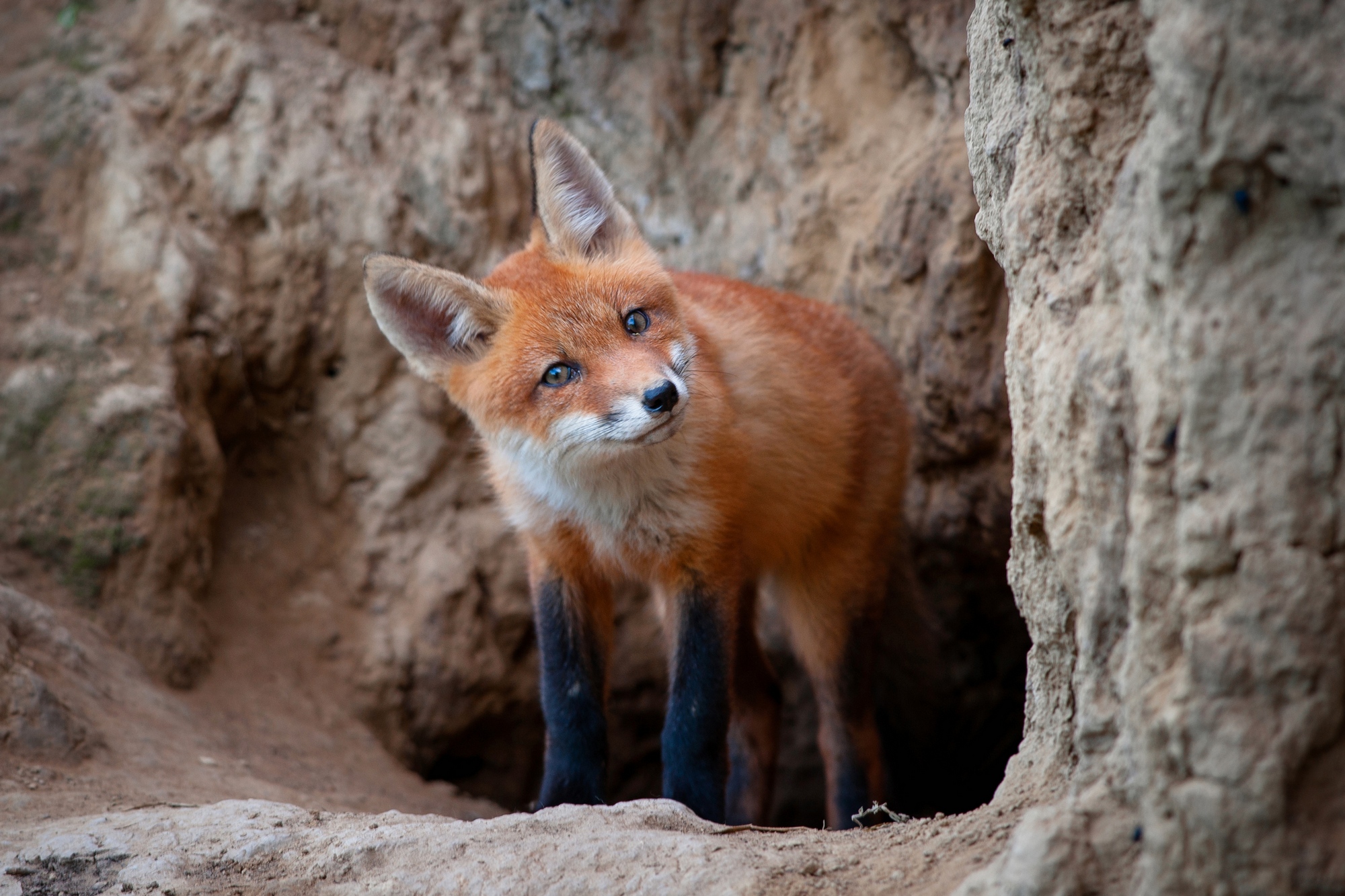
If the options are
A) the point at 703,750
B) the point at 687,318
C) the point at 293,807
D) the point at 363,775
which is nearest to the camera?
the point at 293,807

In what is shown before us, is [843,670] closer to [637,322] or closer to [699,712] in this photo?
[699,712]

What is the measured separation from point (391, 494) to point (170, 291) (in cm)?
134

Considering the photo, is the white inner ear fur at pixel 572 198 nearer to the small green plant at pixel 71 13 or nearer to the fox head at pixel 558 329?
the fox head at pixel 558 329

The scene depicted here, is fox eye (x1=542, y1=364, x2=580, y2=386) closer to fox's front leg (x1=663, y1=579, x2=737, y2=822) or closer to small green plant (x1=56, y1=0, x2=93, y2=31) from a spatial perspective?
fox's front leg (x1=663, y1=579, x2=737, y2=822)

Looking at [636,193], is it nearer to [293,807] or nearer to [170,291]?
[170,291]

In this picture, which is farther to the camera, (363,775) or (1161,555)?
(363,775)

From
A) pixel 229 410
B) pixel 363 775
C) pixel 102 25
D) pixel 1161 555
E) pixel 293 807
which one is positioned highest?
pixel 102 25

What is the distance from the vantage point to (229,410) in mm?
4762

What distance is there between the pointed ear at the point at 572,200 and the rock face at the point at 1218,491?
1916mm

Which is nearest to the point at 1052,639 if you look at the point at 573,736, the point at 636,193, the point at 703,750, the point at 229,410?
the point at 703,750

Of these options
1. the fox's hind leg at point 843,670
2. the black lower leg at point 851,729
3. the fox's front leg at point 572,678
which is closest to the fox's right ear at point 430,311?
the fox's front leg at point 572,678

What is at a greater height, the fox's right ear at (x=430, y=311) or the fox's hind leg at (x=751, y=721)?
the fox's right ear at (x=430, y=311)

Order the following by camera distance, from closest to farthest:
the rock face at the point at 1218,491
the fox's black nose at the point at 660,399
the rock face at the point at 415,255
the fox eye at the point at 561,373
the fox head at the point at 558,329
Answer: the rock face at the point at 1218,491 → the fox's black nose at the point at 660,399 → the fox head at the point at 558,329 → the fox eye at the point at 561,373 → the rock face at the point at 415,255

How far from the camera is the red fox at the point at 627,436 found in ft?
10.0
